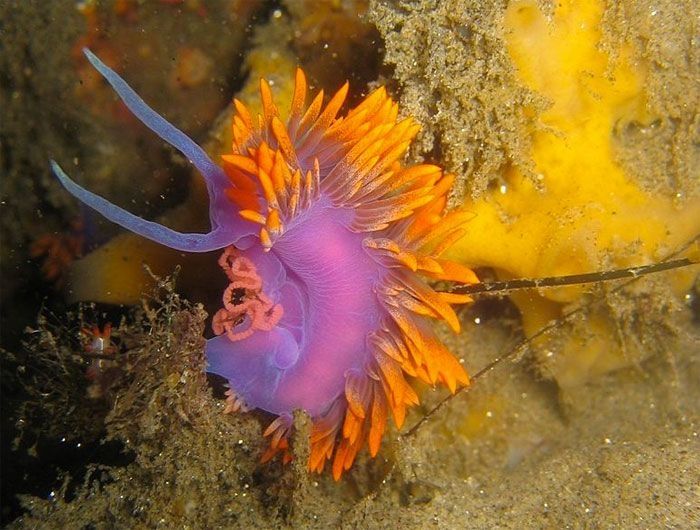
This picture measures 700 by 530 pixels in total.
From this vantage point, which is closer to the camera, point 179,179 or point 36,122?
point 179,179

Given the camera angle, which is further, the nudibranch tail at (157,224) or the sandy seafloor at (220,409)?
the sandy seafloor at (220,409)

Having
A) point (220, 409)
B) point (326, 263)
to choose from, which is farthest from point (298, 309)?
point (220, 409)

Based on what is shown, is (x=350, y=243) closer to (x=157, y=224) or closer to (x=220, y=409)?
(x=157, y=224)

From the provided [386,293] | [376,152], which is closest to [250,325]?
[386,293]

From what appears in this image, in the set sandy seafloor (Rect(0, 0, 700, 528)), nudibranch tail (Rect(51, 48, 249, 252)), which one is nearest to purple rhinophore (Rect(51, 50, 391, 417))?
nudibranch tail (Rect(51, 48, 249, 252))

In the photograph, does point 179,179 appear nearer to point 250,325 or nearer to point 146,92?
point 146,92

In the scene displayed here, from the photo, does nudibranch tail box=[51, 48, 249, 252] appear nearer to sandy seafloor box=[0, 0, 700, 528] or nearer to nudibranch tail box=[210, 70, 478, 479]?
nudibranch tail box=[210, 70, 478, 479]

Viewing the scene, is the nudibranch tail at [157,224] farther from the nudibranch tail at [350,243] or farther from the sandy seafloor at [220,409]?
the sandy seafloor at [220,409]

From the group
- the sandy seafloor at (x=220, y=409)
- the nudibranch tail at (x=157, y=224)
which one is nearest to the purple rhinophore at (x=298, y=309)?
the nudibranch tail at (x=157, y=224)
